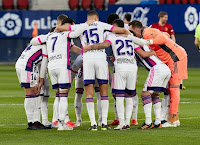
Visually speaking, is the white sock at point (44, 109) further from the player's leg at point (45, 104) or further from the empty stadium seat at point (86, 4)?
the empty stadium seat at point (86, 4)

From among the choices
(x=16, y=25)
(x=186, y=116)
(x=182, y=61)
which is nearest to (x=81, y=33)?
(x=182, y=61)

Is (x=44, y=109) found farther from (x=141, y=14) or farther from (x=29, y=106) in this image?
(x=141, y=14)

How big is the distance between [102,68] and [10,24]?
87.3ft

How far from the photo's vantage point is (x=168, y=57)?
12469mm

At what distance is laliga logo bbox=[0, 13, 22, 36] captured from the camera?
3744 centimetres

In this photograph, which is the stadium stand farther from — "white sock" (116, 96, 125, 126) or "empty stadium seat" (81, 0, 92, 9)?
"white sock" (116, 96, 125, 126)

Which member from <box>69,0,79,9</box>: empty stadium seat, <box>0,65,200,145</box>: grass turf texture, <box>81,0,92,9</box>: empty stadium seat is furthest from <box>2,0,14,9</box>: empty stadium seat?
<box>0,65,200,145</box>: grass turf texture

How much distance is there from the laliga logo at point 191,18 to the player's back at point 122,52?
20.7 metres

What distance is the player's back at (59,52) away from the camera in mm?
11762

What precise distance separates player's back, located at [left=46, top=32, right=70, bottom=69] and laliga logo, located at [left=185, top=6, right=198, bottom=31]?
2084cm

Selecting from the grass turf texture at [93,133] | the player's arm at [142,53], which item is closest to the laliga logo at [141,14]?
the grass turf texture at [93,133]

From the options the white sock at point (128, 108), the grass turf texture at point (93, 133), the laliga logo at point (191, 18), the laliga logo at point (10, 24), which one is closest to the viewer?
the grass turf texture at point (93, 133)

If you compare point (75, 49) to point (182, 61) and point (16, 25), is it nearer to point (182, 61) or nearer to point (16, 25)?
point (182, 61)

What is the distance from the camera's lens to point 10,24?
37.6 meters
